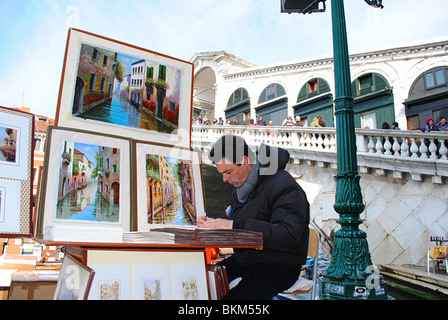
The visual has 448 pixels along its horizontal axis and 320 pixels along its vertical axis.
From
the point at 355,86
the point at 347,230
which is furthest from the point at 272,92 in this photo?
the point at 347,230

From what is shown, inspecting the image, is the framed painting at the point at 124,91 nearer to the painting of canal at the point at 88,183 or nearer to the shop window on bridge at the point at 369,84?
the painting of canal at the point at 88,183

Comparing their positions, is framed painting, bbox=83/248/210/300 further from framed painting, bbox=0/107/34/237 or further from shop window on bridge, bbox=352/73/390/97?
shop window on bridge, bbox=352/73/390/97

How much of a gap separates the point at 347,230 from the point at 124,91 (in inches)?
124

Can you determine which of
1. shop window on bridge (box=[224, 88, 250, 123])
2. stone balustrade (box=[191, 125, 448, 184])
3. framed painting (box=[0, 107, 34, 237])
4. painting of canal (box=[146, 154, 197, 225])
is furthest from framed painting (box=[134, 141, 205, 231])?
shop window on bridge (box=[224, 88, 250, 123])

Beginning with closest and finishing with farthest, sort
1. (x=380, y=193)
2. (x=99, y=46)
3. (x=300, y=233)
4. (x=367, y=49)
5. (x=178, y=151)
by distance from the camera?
(x=300, y=233) → (x=99, y=46) → (x=178, y=151) → (x=380, y=193) → (x=367, y=49)

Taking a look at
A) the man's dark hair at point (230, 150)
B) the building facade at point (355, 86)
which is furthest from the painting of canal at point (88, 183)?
the building facade at point (355, 86)

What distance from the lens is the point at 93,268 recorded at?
53.6 inches

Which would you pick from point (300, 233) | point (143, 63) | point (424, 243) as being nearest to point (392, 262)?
point (424, 243)

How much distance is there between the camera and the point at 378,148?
9055 millimetres

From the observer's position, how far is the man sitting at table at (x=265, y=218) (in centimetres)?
167

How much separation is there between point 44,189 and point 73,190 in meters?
0.14

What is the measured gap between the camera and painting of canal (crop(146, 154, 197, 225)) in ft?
5.84

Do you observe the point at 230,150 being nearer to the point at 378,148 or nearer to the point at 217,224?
the point at 217,224
